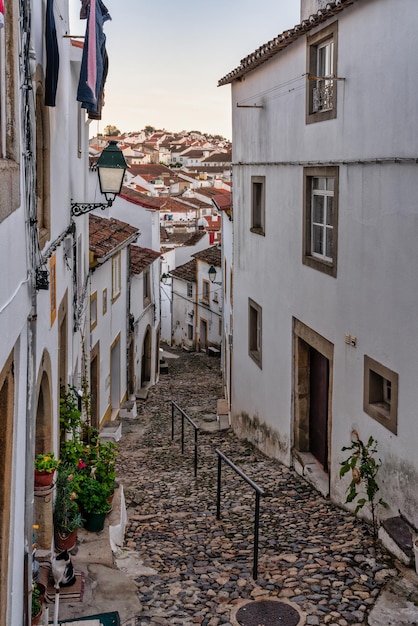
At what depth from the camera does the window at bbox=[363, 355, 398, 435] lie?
8633 mm

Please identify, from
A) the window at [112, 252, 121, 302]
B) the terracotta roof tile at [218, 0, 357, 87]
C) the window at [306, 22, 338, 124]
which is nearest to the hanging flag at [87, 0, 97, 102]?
the terracotta roof tile at [218, 0, 357, 87]

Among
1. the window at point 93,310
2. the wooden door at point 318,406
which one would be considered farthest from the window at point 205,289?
the wooden door at point 318,406

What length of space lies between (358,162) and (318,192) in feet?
6.09

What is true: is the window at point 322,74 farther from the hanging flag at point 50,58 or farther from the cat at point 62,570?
the cat at point 62,570

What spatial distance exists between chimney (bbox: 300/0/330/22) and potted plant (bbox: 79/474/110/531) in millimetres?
8148

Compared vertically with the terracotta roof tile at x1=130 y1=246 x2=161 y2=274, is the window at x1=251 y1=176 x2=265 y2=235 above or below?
above

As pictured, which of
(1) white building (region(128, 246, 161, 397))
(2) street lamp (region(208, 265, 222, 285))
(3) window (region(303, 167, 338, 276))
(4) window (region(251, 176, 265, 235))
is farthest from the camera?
(2) street lamp (region(208, 265, 222, 285))

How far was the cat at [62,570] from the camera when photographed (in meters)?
7.34

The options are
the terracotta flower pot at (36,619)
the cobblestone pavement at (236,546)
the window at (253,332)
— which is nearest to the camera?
the terracotta flower pot at (36,619)

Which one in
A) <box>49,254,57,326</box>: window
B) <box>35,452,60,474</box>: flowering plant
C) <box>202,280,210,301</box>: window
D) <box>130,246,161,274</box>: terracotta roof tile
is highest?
<box>49,254,57,326</box>: window

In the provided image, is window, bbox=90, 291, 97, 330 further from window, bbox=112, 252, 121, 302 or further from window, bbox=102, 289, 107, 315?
window, bbox=112, 252, 121, 302

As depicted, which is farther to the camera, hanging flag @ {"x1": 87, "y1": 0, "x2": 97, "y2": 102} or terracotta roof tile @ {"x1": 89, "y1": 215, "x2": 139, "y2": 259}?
terracotta roof tile @ {"x1": 89, "y1": 215, "x2": 139, "y2": 259}

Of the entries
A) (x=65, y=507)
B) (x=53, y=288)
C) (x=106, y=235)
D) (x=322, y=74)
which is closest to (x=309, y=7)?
(x=322, y=74)

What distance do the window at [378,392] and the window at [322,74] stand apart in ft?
11.0
